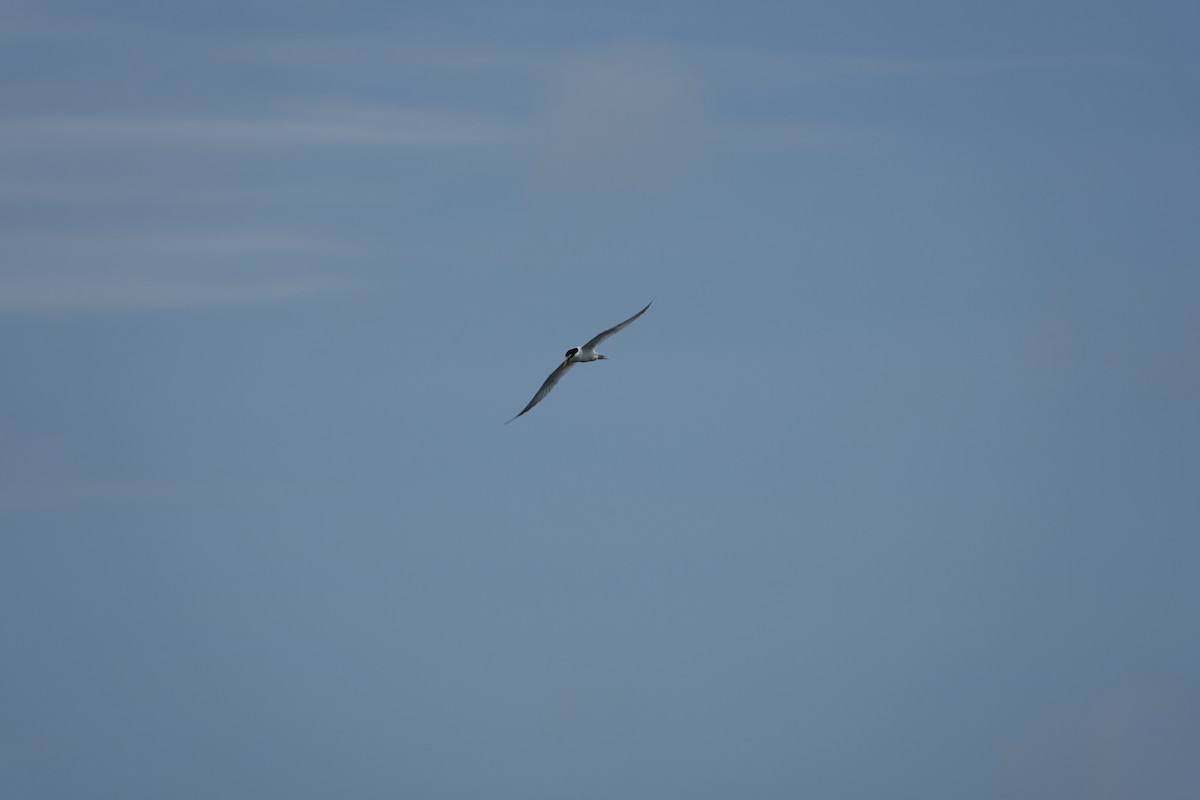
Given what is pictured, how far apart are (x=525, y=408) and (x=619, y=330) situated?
9997mm

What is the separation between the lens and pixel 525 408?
13425 centimetres

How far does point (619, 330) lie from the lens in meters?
135
